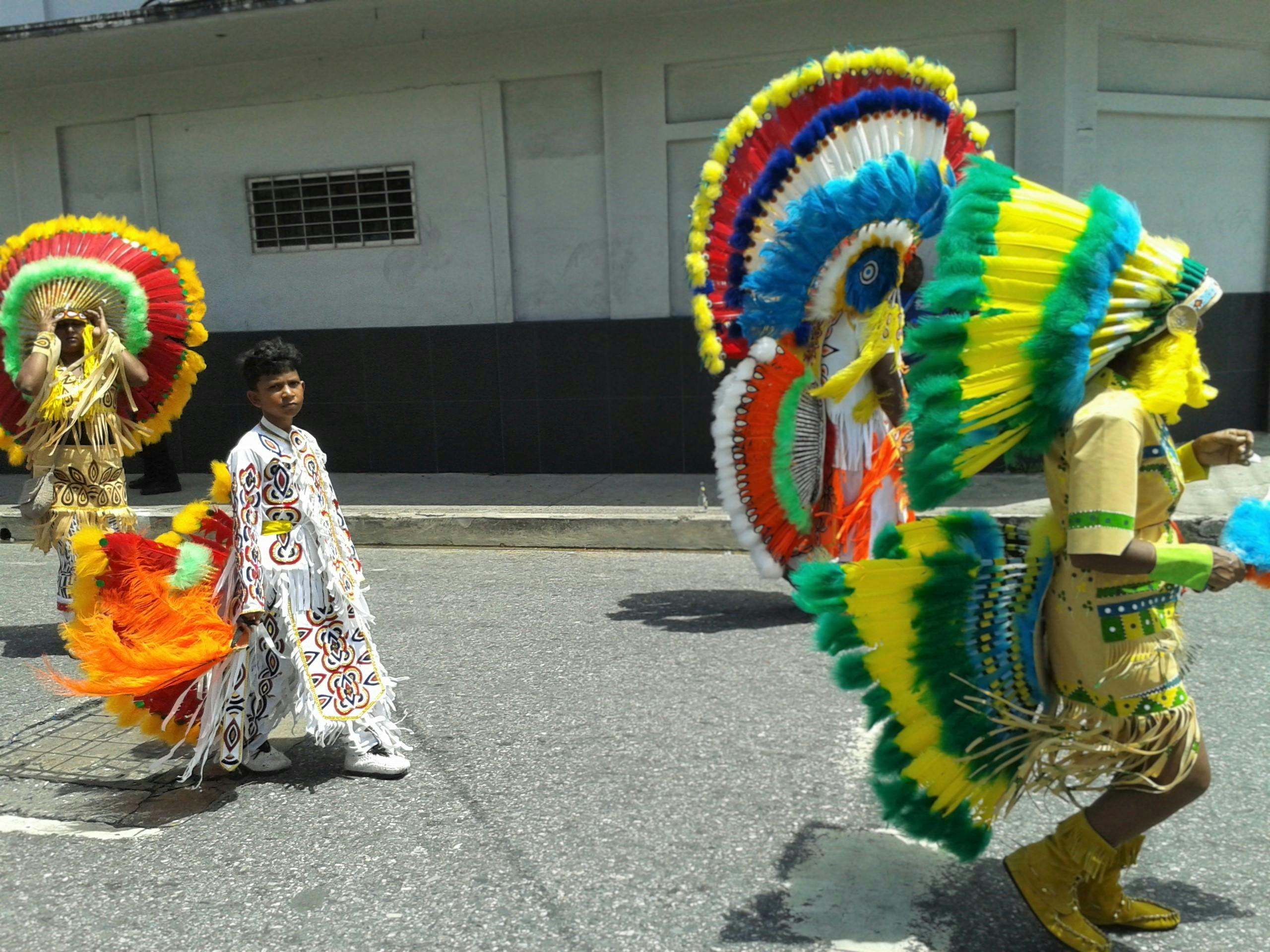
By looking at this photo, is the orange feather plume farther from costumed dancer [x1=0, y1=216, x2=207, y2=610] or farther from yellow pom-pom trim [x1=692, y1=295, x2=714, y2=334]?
yellow pom-pom trim [x1=692, y1=295, x2=714, y2=334]

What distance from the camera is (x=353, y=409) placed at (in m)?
10.6

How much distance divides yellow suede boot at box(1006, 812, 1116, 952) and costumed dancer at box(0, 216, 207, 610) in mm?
4554

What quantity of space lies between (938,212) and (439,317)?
19.8ft

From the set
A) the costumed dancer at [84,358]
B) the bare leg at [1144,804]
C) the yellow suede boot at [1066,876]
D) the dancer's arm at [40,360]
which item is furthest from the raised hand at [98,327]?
the bare leg at [1144,804]

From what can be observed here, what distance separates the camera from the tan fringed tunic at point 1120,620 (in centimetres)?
236

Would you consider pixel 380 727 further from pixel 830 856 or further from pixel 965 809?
pixel 965 809

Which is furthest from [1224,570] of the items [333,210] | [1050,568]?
[333,210]

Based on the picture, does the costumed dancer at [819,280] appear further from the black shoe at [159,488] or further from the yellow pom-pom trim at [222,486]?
the black shoe at [159,488]

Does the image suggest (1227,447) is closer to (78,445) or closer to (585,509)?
(78,445)

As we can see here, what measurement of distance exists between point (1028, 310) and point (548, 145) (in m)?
7.97

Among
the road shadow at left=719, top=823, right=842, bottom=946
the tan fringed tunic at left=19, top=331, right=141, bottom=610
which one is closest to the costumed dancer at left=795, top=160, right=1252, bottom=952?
the road shadow at left=719, top=823, right=842, bottom=946

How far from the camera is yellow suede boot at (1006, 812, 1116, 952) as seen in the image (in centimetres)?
256

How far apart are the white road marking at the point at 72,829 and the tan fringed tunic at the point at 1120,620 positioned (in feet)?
9.00

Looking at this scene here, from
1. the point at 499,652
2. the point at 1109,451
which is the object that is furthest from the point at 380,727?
the point at 1109,451
